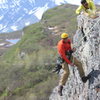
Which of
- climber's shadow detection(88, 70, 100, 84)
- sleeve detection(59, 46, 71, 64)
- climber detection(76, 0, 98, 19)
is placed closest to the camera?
climber's shadow detection(88, 70, 100, 84)

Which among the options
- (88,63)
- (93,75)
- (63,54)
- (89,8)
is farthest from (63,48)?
(89,8)

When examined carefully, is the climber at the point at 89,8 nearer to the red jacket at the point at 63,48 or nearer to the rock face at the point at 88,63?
the rock face at the point at 88,63

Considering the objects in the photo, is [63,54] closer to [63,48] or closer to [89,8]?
[63,48]

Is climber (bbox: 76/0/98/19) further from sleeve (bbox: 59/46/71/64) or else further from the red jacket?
sleeve (bbox: 59/46/71/64)

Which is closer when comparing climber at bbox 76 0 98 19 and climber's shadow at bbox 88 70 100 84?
climber's shadow at bbox 88 70 100 84

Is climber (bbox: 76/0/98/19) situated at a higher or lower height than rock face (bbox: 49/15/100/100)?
higher

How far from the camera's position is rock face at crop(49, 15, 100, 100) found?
15763 millimetres

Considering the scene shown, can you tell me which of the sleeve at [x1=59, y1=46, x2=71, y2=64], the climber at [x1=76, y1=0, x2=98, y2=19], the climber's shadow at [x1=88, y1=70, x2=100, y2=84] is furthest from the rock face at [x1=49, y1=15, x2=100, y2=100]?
the sleeve at [x1=59, y1=46, x2=71, y2=64]

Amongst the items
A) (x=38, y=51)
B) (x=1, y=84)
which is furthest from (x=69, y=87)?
(x=38, y=51)

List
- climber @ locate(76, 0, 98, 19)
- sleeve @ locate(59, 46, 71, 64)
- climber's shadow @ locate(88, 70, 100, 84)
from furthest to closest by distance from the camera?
climber @ locate(76, 0, 98, 19) → sleeve @ locate(59, 46, 71, 64) → climber's shadow @ locate(88, 70, 100, 84)

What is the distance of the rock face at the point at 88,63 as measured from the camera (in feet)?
51.7

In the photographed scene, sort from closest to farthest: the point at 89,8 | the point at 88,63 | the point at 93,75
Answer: the point at 93,75
the point at 88,63
the point at 89,8

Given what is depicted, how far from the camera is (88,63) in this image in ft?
59.2

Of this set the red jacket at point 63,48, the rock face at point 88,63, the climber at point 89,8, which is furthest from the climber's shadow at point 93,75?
the climber at point 89,8
